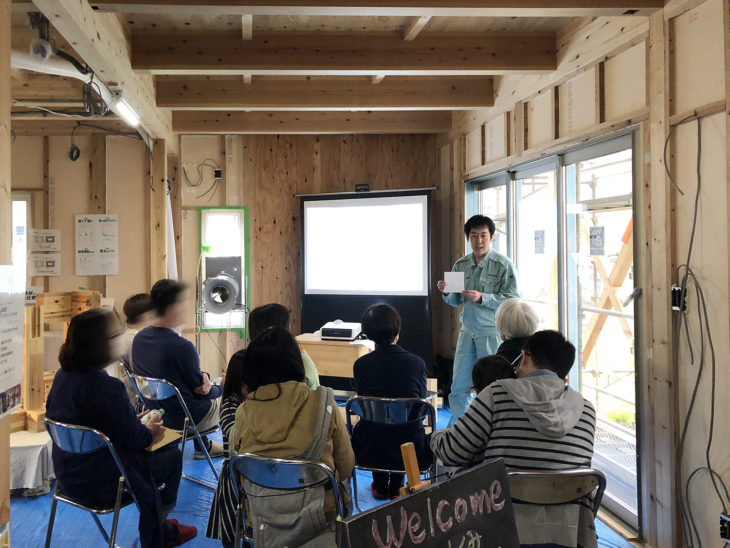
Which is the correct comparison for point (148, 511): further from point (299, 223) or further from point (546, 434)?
point (299, 223)

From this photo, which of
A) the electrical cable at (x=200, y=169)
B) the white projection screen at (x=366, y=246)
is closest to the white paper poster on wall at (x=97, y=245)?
the electrical cable at (x=200, y=169)

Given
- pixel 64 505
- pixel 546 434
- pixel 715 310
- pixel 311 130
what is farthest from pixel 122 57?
pixel 715 310

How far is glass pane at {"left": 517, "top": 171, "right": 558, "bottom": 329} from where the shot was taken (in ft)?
12.4

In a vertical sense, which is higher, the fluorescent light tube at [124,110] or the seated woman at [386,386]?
the fluorescent light tube at [124,110]

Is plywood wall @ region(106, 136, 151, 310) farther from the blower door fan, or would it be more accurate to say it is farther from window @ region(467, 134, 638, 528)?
window @ region(467, 134, 638, 528)

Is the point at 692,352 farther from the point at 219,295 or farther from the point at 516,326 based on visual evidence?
the point at 219,295

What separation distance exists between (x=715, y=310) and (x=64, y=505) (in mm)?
3485

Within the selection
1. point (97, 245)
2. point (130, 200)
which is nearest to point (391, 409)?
point (130, 200)

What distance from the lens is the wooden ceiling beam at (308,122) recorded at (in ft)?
17.1

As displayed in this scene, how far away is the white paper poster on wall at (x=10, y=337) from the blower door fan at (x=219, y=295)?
333cm

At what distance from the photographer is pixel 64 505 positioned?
10.1 ft

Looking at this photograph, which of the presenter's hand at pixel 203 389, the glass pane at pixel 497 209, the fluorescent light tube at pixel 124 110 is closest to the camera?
the presenter's hand at pixel 203 389

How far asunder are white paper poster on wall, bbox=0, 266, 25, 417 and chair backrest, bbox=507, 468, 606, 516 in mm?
1506

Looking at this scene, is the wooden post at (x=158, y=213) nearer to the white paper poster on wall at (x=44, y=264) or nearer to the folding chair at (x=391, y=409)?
the white paper poster on wall at (x=44, y=264)
